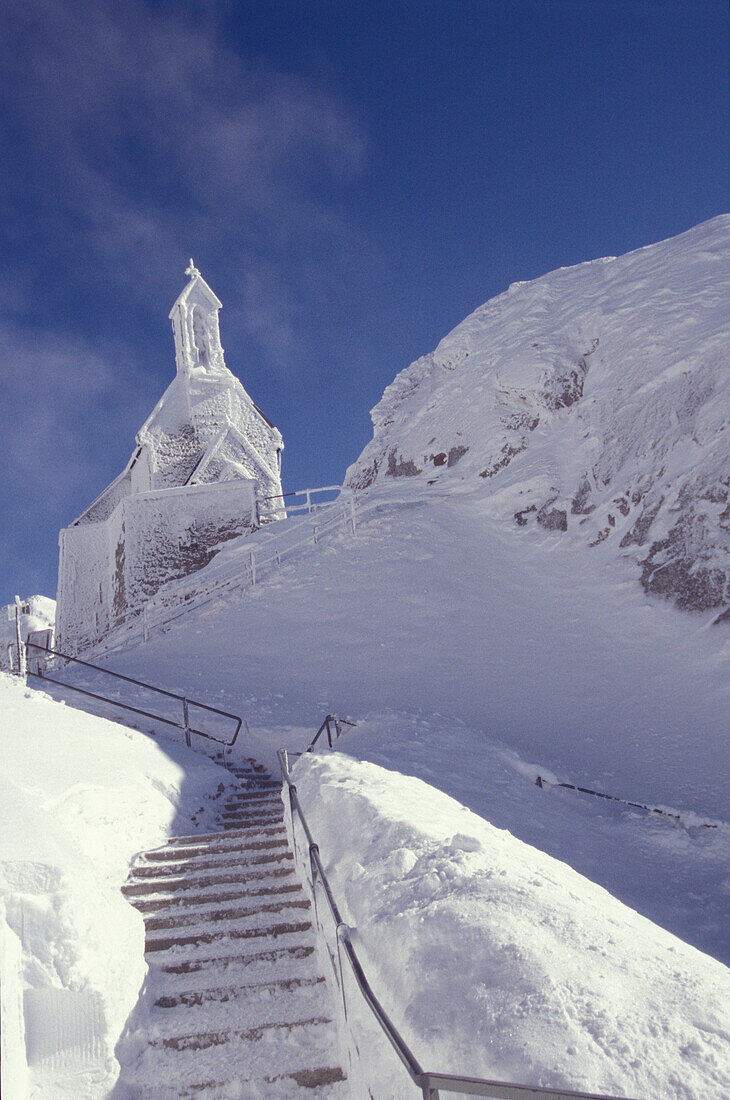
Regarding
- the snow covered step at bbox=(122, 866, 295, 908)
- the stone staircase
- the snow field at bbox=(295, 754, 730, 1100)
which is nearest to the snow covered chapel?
the stone staircase

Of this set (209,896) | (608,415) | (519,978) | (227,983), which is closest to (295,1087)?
(227,983)

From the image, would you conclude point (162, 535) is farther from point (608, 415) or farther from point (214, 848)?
point (214, 848)

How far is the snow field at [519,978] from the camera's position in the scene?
2.92m

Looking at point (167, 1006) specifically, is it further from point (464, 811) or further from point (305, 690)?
point (305, 690)

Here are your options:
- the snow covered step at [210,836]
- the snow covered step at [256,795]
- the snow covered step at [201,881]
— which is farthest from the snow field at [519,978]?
the snow covered step at [256,795]

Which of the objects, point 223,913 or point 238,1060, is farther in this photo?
point 223,913

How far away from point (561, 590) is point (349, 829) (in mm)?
12413

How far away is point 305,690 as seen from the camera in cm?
1448

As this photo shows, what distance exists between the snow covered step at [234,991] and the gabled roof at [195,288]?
110ft

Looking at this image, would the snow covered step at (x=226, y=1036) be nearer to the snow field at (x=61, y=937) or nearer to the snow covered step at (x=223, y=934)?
the snow field at (x=61, y=937)

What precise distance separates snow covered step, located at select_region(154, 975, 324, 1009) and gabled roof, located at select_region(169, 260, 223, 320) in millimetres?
33566

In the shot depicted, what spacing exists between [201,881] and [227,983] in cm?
140

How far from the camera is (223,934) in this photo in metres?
5.77

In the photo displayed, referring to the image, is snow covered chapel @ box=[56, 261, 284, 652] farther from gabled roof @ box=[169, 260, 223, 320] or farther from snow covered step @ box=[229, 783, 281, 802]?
snow covered step @ box=[229, 783, 281, 802]
